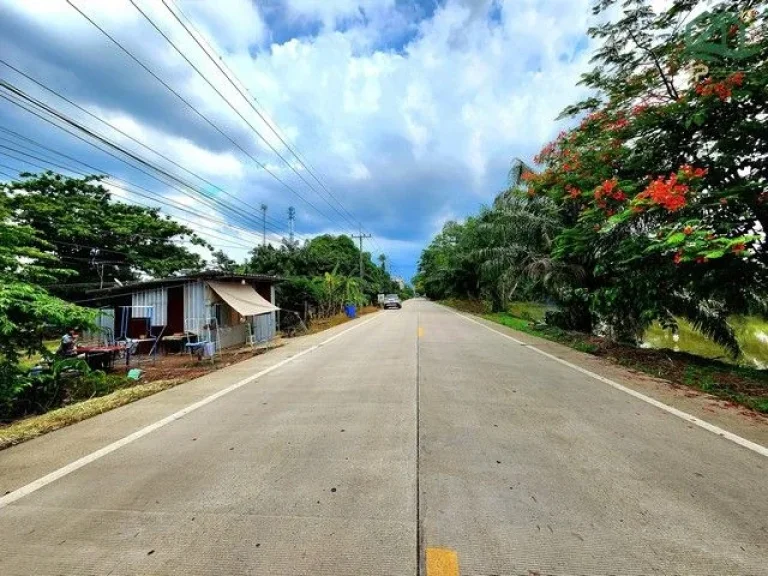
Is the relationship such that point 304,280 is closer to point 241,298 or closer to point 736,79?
point 241,298

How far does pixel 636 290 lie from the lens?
946 cm

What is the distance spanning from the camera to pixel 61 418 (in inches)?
213

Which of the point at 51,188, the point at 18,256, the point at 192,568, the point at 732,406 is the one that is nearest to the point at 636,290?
the point at 732,406

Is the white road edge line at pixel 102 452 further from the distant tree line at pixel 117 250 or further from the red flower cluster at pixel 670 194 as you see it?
the red flower cluster at pixel 670 194

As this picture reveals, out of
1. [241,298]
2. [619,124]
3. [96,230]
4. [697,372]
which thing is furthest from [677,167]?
[96,230]

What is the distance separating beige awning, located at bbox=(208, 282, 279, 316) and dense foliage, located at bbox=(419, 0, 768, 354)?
35.1 feet

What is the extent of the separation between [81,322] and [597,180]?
32.6 feet

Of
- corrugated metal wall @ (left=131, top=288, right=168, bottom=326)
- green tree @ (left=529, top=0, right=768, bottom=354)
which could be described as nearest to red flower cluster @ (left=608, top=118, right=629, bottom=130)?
green tree @ (left=529, top=0, right=768, bottom=354)

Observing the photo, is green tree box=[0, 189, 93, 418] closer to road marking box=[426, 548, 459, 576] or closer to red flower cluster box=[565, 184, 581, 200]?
road marking box=[426, 548, 459, 576]

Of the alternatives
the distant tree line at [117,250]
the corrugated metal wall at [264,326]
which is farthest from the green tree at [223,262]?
the corrugated metal wall at [264,326]

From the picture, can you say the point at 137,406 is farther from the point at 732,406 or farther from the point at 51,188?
the point at 51,188

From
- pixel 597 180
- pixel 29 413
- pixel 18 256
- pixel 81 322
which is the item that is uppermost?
pixel 597 180

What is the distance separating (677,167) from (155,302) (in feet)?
56.9

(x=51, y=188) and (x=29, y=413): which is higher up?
(x=51, y=188)
